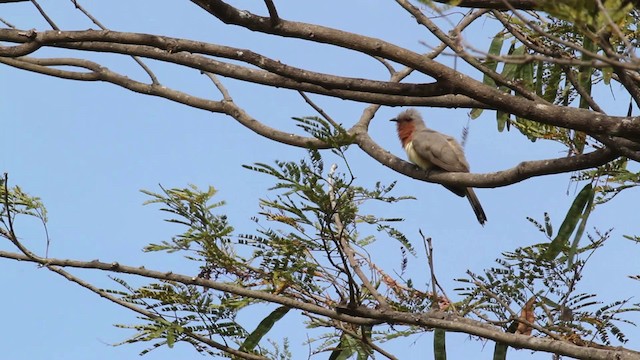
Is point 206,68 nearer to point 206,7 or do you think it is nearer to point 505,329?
point 206,7

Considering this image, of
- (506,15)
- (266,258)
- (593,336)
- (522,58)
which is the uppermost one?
(506,15)

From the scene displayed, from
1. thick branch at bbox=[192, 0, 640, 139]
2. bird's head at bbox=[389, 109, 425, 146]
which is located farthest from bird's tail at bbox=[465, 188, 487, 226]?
thick branch at bbox=[192, 0, 640, 139]

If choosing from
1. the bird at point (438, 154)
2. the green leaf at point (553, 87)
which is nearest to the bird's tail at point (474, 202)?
the bird at point (438, 154)

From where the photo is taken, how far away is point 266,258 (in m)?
5.76

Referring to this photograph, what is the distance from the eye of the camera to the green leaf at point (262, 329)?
228 inches

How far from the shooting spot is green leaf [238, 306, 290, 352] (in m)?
5.79

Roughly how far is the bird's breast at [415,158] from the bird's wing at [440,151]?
0.03 meters

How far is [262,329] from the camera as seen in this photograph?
5.88m

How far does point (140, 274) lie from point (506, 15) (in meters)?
2.64

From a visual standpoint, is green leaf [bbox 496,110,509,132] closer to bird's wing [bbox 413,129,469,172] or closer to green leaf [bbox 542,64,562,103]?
green leaf [bbox 542,64,562,103]

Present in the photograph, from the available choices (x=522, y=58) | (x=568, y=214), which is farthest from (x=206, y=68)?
(x=522, y=58)

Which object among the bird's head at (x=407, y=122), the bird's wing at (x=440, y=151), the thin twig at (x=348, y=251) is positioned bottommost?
the thin twig at (x=348, y=251)

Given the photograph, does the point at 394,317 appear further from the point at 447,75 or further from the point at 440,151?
the point at 440,151

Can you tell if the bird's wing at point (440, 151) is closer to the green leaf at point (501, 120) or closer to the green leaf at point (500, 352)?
the green leaf at point (501, 120)
